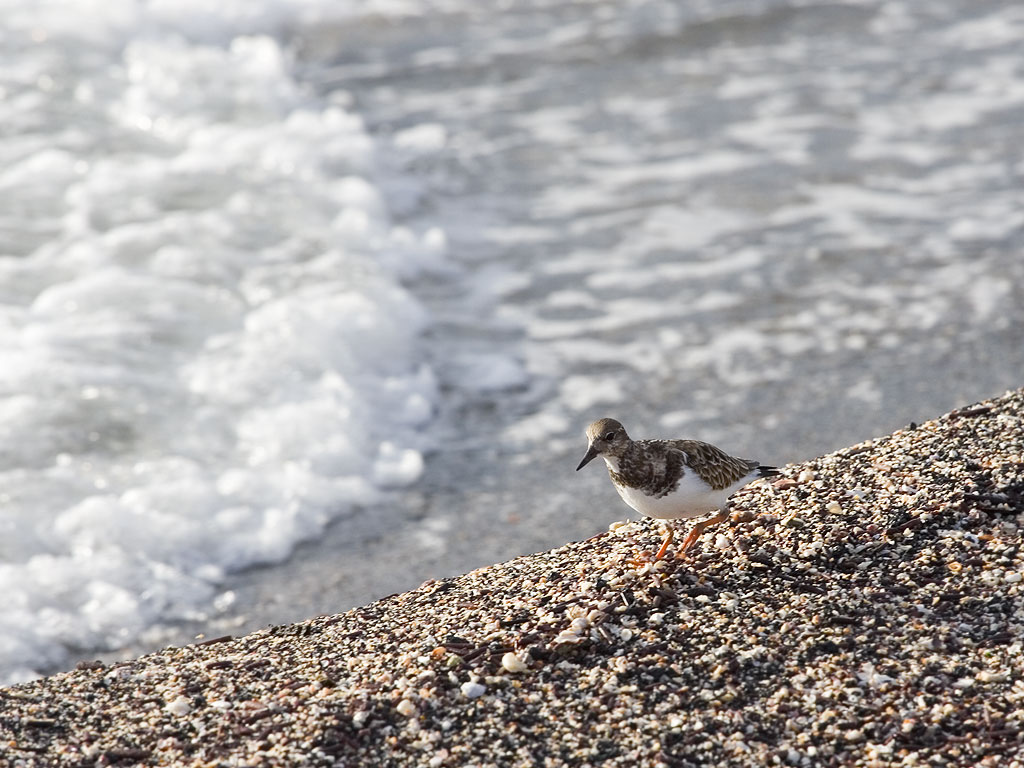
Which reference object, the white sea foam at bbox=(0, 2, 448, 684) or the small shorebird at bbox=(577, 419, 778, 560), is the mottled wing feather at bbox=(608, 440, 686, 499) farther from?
the white sea foam at bbox=(0, 2, 448, 684)

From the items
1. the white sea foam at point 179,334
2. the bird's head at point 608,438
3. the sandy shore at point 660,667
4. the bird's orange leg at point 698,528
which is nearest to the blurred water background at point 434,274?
the white sea foam at point 179,334

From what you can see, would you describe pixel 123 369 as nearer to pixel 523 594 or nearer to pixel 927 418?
pixel 523 594

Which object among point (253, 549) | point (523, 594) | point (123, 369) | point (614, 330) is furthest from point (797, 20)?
point (523, 594)

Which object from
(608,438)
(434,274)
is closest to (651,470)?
(608,438)

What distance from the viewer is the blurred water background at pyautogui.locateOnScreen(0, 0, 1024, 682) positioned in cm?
570

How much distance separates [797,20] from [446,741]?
37.5ft

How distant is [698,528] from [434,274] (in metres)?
4.69

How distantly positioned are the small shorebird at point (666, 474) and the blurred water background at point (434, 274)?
1.57 meters

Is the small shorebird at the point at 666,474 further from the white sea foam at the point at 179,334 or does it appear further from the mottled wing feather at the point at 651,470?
the white sea foam at the point at 179,334

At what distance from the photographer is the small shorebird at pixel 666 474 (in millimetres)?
3809

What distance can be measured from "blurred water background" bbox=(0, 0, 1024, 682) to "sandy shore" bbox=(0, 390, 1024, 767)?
1278 millimetres

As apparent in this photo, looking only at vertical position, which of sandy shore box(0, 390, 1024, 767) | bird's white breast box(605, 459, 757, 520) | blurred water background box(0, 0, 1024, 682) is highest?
bird's white breast box(605, 459, 757, 520)

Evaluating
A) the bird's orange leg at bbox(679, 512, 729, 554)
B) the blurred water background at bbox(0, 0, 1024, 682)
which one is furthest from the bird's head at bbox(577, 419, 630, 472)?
the blurred water background at bbox(0, 0, 1024, 682)

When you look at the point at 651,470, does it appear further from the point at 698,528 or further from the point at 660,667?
the point at 660,667
